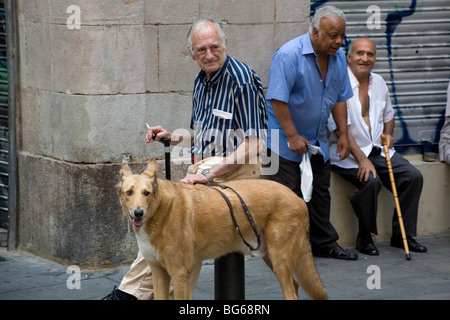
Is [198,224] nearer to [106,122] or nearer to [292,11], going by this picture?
[106,122]

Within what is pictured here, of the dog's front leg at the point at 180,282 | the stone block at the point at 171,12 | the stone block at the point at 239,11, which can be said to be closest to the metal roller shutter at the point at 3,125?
the stone block at the point at 171,12

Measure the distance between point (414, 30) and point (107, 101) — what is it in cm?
324

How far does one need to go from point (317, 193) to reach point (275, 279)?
3.14 ft

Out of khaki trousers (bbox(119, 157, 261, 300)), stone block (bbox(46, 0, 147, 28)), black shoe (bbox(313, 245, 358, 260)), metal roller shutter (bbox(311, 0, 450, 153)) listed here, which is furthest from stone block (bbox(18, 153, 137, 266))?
metal roller shutter (bbox(311, 0, 450, 153))

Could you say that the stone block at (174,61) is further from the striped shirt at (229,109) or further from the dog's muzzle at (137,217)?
the dog's muzzle at (137,217)

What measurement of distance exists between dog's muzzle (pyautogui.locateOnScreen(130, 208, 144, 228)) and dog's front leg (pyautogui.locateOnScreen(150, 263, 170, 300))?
1.47 ft

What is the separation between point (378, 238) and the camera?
791cm

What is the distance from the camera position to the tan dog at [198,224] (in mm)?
4688

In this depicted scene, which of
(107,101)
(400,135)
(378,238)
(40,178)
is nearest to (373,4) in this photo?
(400,135)

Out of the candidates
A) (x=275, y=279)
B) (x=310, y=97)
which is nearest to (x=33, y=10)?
(x=310, y=97)

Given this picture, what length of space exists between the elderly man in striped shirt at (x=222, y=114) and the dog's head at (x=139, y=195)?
0.41 meters

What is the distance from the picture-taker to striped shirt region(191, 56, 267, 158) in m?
5.09

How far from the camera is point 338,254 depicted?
7.26 meters
